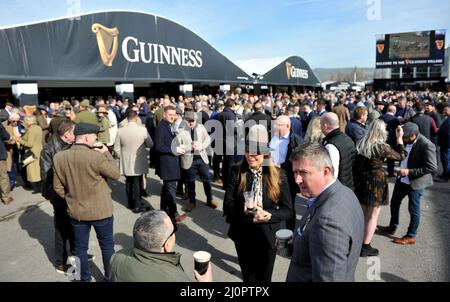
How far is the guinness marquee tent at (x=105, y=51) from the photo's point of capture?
10.9 metres

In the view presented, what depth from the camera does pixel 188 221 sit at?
5.22 meters

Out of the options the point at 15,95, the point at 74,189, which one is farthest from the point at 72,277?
the point at 15,95

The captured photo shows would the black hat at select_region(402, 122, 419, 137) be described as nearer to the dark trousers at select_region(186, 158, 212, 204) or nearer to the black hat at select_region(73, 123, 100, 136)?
the dark trousers at select_region(186, 158, 212, 204)

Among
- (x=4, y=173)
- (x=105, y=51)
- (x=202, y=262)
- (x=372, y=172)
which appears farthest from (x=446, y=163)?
(x=105, y=51)

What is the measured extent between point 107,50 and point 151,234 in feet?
46.6

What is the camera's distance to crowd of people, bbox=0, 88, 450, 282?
1.65 metres

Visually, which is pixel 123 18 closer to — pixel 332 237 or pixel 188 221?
pixel 188 221

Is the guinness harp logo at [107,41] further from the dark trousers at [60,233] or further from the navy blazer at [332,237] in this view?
the navy blazer at [332,237]

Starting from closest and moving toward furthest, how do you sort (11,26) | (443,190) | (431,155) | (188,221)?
(431,155) < (188,221) < (443,190) < (11,26)

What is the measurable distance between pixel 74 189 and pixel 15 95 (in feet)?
32.4

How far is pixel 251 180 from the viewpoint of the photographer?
109 inches

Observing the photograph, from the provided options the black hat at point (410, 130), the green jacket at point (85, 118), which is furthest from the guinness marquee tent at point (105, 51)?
the black hat at point (410, 130)

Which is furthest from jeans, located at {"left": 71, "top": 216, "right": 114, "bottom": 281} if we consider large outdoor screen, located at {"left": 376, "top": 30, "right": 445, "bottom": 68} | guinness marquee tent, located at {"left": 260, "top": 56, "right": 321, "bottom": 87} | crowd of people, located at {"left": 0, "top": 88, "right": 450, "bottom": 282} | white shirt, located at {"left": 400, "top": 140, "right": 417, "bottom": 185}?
large outdoor screen, located at {"left": 376, "top": 30, "right": 445, "bottom": 68}

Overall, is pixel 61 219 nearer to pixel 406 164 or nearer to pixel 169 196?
pixel 169 196
